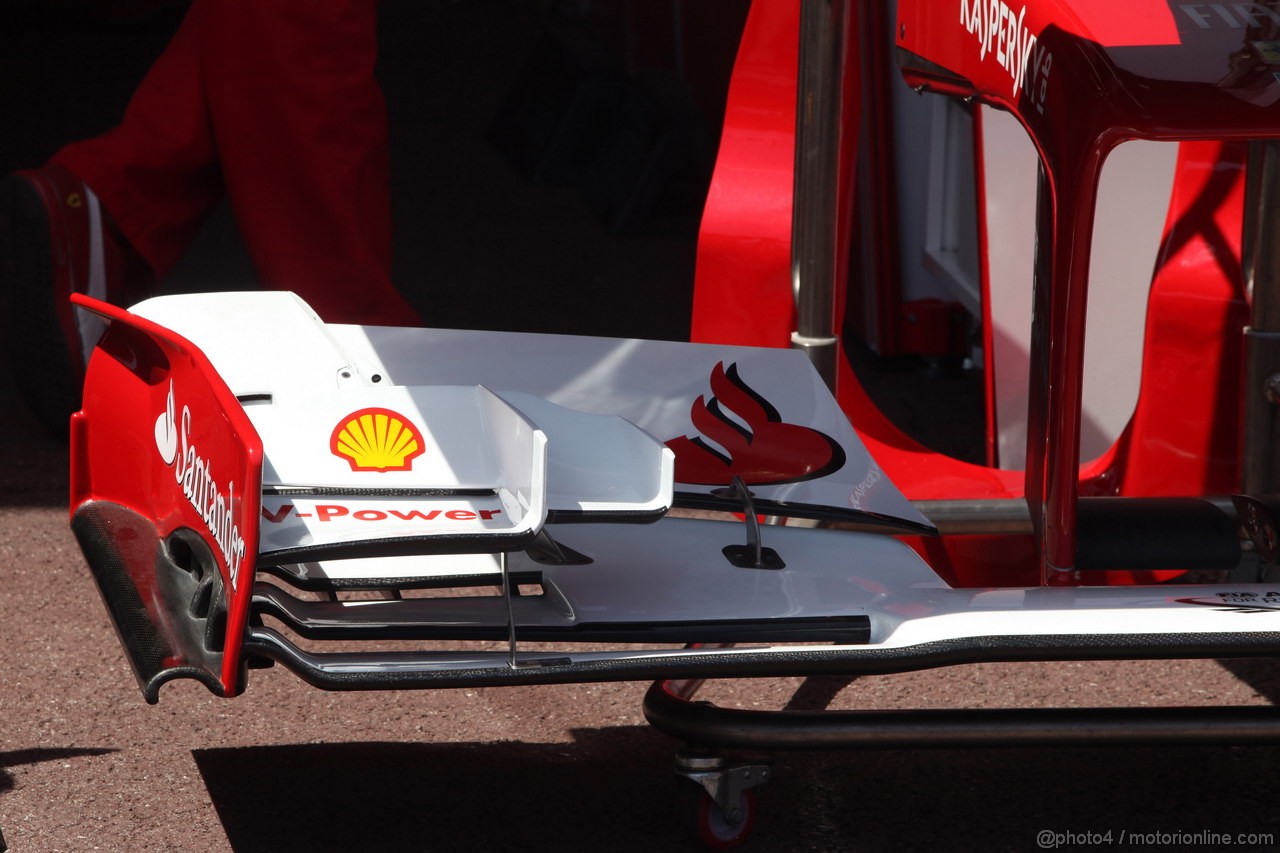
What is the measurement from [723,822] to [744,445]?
567mm

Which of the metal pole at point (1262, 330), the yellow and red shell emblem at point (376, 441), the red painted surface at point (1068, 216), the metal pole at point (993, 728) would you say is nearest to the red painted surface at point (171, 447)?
the yellow and red shell emblem at point (376, 441)

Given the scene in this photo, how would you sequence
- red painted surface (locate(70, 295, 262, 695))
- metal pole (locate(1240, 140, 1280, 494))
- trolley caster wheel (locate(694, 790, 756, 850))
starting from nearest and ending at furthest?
red painted surface (locate(70, 295, 262, 695)) < trolley caster wheel (locate(694, 790, 756, 850)) < metal pole (locate(1240, 140, 1280, 494))

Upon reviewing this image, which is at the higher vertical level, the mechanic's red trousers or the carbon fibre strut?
the mechanic's red trousers

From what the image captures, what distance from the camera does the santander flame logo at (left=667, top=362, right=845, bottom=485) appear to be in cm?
228

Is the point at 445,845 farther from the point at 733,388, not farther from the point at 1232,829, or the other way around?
the point at 1232,829

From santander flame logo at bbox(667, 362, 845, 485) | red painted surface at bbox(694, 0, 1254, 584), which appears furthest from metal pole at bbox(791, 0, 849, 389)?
santander flame logo at bbox(667, 362, 845, 485)

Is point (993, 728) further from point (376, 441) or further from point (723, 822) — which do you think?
point (376, 441)

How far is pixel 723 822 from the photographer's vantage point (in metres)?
2.03

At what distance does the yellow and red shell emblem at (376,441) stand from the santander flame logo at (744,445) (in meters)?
0.47

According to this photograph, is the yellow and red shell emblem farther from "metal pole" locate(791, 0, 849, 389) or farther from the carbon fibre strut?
"metal pole" locate(791, 0, 849, 389)

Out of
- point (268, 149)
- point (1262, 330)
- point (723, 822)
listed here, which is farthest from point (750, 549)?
point (268, 149)

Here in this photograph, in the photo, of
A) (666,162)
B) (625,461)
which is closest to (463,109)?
(666,162)

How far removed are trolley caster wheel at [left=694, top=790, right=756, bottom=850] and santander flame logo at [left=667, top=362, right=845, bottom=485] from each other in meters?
0.48

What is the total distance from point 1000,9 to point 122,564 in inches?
55.1
